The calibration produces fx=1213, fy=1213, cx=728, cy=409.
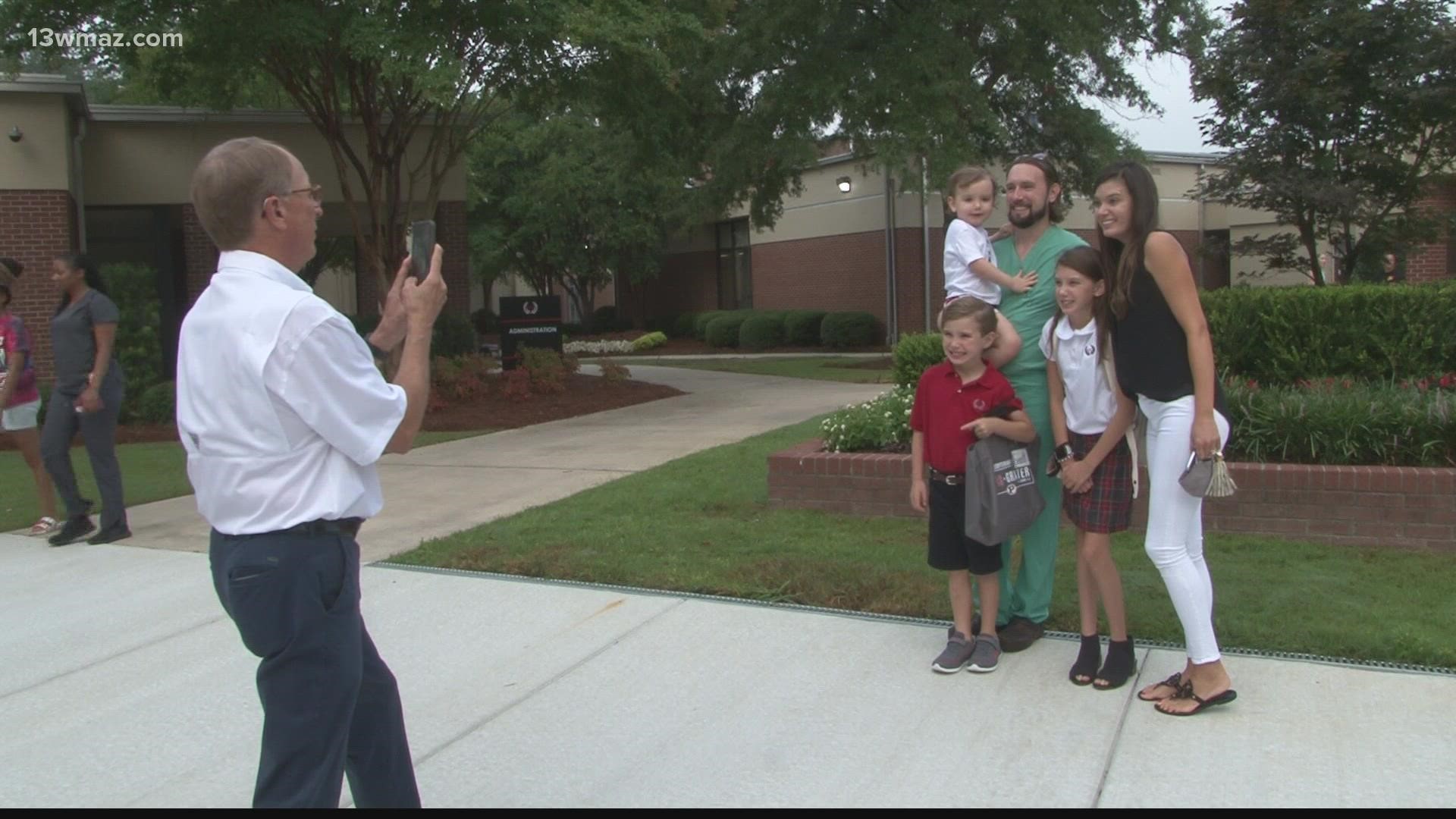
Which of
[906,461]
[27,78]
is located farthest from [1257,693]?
[27,78]

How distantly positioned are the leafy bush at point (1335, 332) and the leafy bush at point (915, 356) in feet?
6.16

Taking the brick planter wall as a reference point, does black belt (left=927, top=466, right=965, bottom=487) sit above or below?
above

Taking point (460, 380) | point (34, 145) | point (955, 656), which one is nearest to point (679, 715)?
point (955, 656)

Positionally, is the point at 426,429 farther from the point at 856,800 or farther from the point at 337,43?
the point at 856,800

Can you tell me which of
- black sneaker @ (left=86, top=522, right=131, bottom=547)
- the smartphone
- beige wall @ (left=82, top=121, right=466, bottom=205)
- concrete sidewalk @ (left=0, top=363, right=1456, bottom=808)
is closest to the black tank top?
concrete sidewalk @ (left=0, top=363, right=1456, bottom=808)

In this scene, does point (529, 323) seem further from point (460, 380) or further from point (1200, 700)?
point (1200, 700)

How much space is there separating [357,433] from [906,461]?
458cm

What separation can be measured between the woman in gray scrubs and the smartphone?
502cm

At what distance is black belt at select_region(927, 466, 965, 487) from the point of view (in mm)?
4372

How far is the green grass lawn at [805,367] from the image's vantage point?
17703mm

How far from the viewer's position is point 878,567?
578 centimetres

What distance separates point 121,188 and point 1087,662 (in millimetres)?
16216

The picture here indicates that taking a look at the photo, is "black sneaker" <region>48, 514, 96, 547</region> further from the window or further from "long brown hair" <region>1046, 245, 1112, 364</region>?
the window

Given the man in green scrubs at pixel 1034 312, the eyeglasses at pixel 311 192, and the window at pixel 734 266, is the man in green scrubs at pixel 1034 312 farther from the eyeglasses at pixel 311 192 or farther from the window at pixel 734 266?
the window at pixel 734 266
